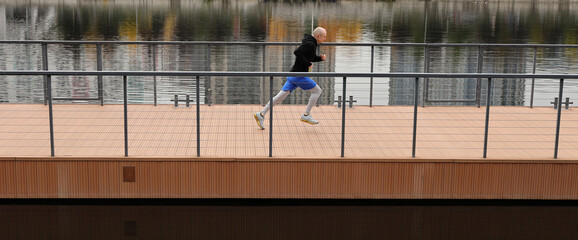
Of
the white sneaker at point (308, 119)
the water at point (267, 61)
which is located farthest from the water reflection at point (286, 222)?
the water at point (267, 61)

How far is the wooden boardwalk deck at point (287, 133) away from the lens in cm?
632

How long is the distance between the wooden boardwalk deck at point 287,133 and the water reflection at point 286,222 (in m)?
0.45

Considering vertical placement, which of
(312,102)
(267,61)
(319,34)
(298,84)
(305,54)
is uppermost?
Answer: (267,61)

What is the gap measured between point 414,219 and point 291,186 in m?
1.05

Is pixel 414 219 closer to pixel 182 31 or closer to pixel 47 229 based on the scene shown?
pixel 47 229

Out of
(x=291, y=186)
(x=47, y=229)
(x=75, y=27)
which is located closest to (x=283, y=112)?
(x=291, y=186)

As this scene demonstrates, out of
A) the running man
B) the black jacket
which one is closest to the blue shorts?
the running man

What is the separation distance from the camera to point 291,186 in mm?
6172

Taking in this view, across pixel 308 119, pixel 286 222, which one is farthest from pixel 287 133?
pixel 286 222

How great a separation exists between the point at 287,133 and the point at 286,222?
4.38 feet

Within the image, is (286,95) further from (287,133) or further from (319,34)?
(319,34)

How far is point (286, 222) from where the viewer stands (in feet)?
19.5

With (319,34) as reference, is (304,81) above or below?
below

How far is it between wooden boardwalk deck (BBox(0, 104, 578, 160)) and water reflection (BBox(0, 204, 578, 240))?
449 millimetres
